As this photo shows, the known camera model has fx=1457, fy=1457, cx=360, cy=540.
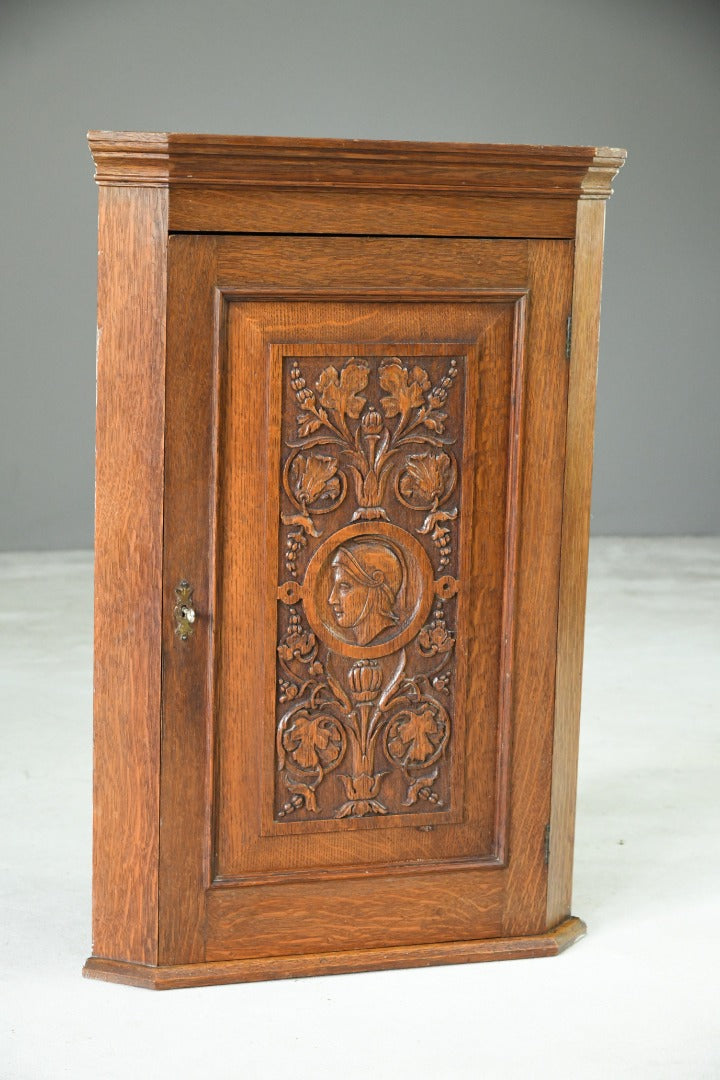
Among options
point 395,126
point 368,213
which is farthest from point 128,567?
point 395,126

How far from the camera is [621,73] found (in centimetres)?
746

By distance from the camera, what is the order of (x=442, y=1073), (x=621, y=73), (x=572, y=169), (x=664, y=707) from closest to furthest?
(x=442, y=1073)
(x=572, y=169)
(x=664, y=707)
(x=621, y=73)

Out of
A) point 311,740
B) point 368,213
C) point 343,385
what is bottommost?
point 311,740

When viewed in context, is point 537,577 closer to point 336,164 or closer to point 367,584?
point 367,584

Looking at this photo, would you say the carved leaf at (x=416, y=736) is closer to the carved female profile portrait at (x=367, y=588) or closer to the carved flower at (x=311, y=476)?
the carved female profile portrait at (x=367, y=588)

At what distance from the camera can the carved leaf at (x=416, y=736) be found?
101 inches

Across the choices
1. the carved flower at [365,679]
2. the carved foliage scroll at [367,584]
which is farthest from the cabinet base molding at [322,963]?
the carved flower at [365,679]

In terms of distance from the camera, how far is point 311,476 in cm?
244

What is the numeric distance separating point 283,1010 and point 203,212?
1.32m

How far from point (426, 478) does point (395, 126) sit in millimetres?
5171

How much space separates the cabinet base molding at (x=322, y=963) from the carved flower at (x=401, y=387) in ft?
3.15

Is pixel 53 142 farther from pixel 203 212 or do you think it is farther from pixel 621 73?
pixel 203 212

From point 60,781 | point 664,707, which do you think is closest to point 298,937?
point 60,781

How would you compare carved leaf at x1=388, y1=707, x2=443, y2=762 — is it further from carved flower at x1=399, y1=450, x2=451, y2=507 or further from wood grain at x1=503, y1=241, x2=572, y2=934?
carved flower at x1=399, y1=450, x2=451, y2=507
